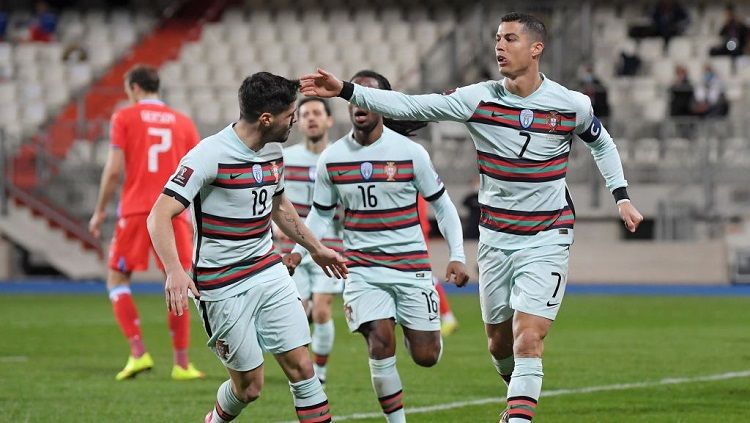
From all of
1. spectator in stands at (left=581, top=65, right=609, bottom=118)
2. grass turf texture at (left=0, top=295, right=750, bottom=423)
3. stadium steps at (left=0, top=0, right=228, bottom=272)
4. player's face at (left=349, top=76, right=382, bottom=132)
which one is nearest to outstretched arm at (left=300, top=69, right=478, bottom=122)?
player's face at (left=349, top=76, right=382, bottom=132)

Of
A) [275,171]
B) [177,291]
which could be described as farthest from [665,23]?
[177,291]

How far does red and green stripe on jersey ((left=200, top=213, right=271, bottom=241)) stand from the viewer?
7184mm

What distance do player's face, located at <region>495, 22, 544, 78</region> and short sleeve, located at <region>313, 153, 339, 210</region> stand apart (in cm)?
160

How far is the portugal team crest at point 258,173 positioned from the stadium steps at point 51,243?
60.4 ft

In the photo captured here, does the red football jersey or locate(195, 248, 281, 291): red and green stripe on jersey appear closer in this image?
locate(195, 248, 281, 291): red and green stripe on jersey

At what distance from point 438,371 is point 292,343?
4.98m

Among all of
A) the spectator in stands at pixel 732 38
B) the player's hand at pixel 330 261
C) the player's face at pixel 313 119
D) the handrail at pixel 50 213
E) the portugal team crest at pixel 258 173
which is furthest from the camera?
the spectator in stands at pixel 732 38

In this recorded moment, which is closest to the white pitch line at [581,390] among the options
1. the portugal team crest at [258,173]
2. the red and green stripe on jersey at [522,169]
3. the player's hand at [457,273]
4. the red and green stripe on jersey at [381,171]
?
the player's hand at [457,273]

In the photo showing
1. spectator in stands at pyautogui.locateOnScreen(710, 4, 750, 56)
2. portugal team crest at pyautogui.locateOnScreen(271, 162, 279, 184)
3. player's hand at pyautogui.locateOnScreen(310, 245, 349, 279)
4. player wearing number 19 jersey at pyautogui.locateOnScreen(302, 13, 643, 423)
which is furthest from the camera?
spectator in stands at pyautogui.locateOnScreen(710, 4, 750, 56)

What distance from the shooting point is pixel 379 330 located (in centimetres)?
852

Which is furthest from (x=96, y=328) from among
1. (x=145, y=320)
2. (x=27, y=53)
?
(x=27, y=53)

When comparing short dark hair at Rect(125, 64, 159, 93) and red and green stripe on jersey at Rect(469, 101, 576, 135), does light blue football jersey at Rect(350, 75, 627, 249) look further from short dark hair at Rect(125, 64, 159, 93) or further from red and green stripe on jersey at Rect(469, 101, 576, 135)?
short dark hair at Rect(125, 64, 159, 93)

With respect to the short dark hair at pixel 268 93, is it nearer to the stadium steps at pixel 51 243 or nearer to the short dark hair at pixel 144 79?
the short dark hair at pixel 144 79

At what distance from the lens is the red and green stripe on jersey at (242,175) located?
7.08 meters
